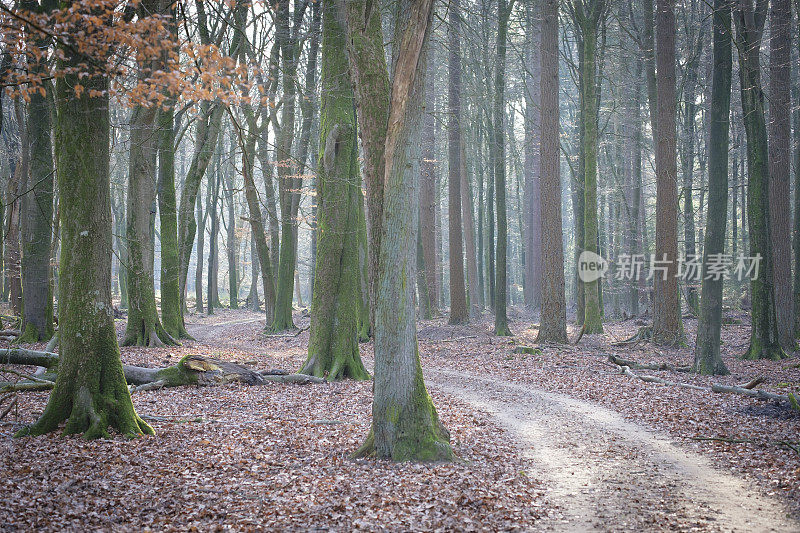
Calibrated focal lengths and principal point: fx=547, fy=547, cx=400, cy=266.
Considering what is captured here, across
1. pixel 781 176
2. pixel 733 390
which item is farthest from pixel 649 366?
pixel 781 176

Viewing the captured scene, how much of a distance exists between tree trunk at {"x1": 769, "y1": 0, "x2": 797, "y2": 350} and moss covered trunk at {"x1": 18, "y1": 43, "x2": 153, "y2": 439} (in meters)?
14.4

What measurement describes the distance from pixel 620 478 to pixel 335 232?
6644mm

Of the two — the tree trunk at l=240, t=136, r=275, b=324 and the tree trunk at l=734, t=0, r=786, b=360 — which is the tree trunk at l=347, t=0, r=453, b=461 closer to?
the tree trunk at l=734, t=0, r=786, b=360

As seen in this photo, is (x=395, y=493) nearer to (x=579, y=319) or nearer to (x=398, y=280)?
(x=398, y=280)

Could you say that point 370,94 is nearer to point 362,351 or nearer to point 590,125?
point 362,351

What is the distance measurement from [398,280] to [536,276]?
2643 cm

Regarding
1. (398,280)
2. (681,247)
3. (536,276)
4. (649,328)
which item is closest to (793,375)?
(649,328)

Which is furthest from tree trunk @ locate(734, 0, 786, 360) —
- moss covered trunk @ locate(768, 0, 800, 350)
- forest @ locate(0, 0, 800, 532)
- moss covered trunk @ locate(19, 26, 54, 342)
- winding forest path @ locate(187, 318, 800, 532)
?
moss covered trunk @ locate(19, 26, 54, 342)

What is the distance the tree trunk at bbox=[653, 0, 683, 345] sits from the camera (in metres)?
14.4

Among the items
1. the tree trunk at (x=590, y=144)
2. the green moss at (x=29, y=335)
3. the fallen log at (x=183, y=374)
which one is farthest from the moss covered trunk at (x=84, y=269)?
the tree trunk at (x=590, y=144)

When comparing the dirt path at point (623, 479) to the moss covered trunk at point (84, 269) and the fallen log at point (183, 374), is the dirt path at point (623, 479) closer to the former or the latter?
the fallen log at point (183, 374)

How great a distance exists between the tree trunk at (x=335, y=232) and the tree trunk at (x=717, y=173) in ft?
22.5

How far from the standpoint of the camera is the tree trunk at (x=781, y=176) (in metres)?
13.4

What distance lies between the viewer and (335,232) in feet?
34.5
